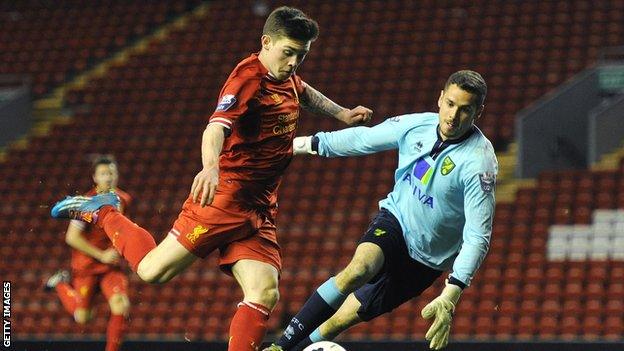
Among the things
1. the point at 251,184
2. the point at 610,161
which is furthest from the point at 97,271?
the point at 610,161

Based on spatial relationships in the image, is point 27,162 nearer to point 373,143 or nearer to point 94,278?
point 94,278

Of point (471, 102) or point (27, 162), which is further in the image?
point (27, 162)

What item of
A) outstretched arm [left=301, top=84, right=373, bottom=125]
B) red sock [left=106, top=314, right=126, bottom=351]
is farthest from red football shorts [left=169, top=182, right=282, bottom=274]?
red sock [left=106, top=314, right=126, bottom=351]

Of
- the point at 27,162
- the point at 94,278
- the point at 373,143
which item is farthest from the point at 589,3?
the point at 373,143

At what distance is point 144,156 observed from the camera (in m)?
15.5

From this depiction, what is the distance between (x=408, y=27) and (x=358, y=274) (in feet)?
35.8

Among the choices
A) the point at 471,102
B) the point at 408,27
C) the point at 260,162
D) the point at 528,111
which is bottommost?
the point at 260,162

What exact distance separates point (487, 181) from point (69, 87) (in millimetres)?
12763

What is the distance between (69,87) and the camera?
57.3 ft

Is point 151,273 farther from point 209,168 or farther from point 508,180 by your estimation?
point 508,180

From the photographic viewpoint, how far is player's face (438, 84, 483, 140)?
554 cm

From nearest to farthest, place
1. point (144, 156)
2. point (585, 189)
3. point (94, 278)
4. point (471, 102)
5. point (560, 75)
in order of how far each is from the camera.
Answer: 1. point (471, 102)
2. point (94, 278)
3. point (585, 189)
4. point (560, 75)
5. point (144, 156)

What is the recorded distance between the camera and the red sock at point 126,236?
6062 millimetres

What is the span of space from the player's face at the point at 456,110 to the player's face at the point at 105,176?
318 cm
